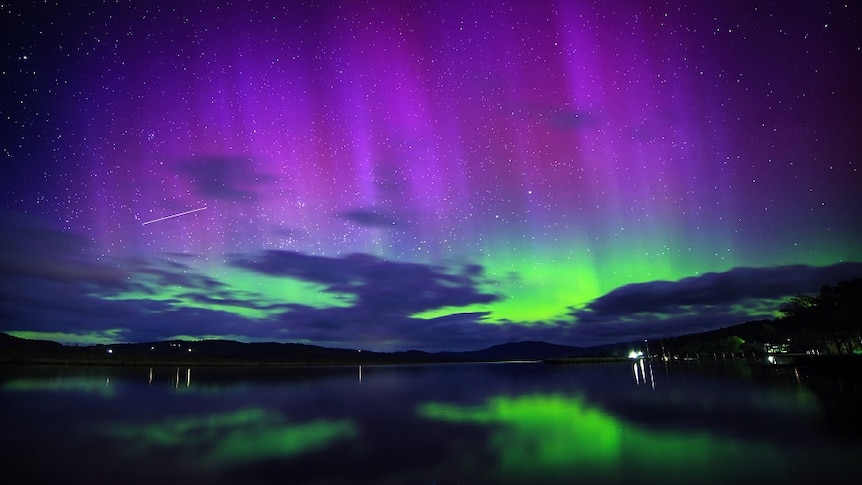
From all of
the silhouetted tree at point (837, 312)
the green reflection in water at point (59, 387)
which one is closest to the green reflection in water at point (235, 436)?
the green reflection in water at point (59, 387)

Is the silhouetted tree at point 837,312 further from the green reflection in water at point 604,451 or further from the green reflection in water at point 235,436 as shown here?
the green reflection in water at point 235,436

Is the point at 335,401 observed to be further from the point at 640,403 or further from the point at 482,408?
the point at 640,403

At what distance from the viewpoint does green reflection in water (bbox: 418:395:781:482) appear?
12289 mm

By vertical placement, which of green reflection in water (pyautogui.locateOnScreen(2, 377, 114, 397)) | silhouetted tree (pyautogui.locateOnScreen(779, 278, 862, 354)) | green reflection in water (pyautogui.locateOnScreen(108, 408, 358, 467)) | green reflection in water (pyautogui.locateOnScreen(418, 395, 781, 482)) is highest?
silhouetted tree (pyautogui.locateOnScreen(779, 278, 862, 354))

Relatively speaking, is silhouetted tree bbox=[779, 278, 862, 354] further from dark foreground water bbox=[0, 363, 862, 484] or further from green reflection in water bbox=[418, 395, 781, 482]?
green reflection in water bbox=[418, 395, 781, 482]

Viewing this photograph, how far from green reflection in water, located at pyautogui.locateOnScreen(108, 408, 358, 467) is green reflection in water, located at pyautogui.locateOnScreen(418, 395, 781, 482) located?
6.41 m

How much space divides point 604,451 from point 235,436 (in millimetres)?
13361

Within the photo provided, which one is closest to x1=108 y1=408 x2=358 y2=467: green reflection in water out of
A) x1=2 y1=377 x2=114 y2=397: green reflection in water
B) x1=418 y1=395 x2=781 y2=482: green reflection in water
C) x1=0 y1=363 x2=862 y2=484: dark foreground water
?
x1=0 y1=363 x2=862 y2=484: dark foreground water

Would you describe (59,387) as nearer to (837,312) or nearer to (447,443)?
(447,443)

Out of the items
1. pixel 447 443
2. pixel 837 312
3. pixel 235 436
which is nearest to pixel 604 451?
pixel 447 443

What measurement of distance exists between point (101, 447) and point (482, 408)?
18.8 metres

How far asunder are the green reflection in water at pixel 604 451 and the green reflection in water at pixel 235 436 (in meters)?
6.41


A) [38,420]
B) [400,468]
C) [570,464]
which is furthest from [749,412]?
[38,420]

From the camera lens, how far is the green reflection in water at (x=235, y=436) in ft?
51.1
